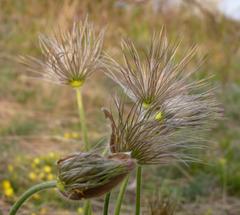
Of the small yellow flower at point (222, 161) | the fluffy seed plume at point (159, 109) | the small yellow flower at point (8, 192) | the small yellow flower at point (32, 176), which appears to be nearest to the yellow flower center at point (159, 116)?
the fluffy seed plume at point (159, 109)

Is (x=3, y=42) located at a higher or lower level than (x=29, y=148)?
higher

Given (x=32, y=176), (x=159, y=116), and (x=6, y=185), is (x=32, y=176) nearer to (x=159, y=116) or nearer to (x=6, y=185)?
(x=6, y=185)

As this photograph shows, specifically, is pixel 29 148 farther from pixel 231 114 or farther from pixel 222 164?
pixel 231 114

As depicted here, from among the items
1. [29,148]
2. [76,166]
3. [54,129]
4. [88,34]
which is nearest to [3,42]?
[54,129]

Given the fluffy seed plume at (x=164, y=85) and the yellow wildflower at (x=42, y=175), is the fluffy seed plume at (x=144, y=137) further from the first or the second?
the yellow wildflower at (x=42, y=175)

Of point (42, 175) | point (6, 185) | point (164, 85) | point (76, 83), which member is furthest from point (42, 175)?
point (164, 85)

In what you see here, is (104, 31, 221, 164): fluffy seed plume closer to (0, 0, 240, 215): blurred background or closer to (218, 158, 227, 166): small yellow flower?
(0, 0, 240, 215): blurred background

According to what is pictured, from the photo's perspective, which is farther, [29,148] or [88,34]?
[29,148]
